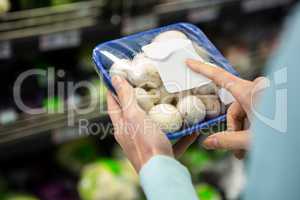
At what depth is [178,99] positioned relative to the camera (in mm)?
936

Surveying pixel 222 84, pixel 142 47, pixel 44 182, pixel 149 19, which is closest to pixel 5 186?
pixel 44 182

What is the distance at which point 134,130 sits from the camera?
2.71 feet

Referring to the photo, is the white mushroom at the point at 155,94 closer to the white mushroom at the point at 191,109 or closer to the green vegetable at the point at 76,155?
the white mushroom at the point at 191,109

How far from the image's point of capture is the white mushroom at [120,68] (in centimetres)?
93

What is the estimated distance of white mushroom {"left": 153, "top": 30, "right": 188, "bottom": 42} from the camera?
39.0 inches

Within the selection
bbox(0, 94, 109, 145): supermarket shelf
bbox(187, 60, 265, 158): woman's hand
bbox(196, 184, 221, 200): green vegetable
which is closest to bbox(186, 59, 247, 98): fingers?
bbox(187, 60, 265, 158): woman's hand

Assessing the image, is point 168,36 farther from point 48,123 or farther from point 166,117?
point 48,123

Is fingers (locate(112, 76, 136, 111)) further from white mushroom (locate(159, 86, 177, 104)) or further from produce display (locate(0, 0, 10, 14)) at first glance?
produce display (locate(0, 0, 10, 14))

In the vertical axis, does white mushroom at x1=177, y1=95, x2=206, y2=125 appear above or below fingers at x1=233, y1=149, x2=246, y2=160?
above

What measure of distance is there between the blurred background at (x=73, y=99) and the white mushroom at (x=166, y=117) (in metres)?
0.48

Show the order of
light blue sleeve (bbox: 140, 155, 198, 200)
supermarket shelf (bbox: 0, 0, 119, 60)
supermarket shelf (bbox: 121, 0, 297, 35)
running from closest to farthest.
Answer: light blue sleeve (bbox: 140, 155, 198, 200) < supermarket shelf (bbox: 0, 0, 119, 60) < supermarket shelf (bbox: 121, 0, 297, 35)

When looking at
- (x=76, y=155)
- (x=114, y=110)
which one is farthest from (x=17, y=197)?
(x=114, y=110)

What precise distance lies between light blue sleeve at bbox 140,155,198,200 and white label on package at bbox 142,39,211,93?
19 cm

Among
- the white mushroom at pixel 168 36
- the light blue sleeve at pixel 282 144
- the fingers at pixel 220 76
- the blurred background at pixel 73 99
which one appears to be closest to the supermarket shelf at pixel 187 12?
the blurred background at pixel 73 99
